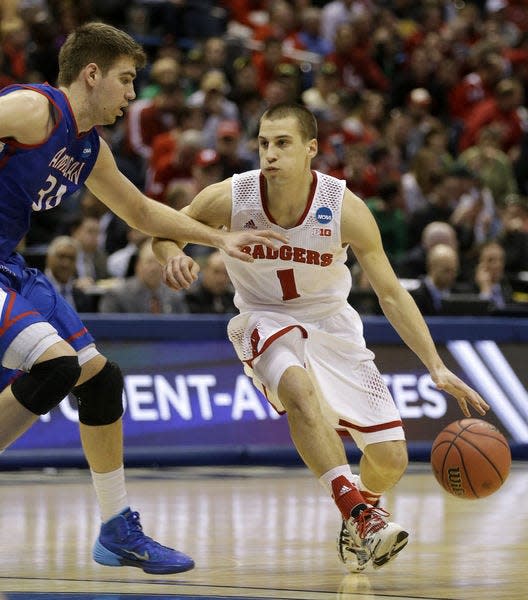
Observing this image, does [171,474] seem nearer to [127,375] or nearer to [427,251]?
[127,375]

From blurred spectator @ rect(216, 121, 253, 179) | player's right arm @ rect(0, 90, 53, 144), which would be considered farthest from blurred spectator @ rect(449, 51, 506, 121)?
player's right arm @ rect(0, 90, 53, 144)

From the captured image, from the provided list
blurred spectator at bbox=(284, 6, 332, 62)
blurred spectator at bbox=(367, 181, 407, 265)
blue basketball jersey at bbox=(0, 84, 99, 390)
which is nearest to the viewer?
blue basketball jersey at bbox=(0, 84, 99, 390)

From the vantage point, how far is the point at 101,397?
5.67 metres

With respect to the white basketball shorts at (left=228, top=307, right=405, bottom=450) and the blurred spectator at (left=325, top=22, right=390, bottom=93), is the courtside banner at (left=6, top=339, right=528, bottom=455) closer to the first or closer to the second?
the white basketball shorts at (left=228, top=307, right=405, bottom=450)

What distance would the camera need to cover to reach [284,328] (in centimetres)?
632

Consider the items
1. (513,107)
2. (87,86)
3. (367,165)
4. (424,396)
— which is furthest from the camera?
(513,107)

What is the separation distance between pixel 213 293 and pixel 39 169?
5.83m

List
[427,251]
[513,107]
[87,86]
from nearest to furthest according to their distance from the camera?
1. [87,86]
2. [427,251]
3. [513,107]

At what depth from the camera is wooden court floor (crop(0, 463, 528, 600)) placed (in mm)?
5379

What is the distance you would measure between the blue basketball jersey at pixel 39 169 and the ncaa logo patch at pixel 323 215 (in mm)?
1263

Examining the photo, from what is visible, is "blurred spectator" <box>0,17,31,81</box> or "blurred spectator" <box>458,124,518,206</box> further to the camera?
"blurred spectator" <box>458,124,518,206</box>

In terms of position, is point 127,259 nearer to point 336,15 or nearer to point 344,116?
point 344,116

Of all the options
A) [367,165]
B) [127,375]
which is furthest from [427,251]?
[127,375]

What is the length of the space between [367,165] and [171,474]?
563 cm
